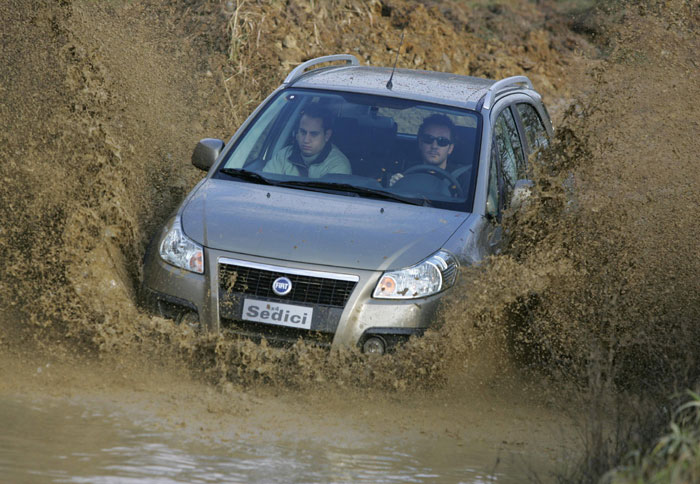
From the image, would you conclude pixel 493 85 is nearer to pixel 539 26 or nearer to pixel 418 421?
pixel 418 421

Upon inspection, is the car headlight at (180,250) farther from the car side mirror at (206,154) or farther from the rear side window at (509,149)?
the rear side window at (509,149)

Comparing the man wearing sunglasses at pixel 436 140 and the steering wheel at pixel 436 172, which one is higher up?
the man wearing sunglasses at pixel 436 140

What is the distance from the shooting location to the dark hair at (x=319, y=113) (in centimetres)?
660

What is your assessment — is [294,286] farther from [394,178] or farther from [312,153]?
[312,153]

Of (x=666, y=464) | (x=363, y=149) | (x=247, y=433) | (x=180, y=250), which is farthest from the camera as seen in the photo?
(x=363, y=149)

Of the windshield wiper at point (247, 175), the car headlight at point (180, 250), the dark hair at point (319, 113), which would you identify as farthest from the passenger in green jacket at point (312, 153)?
the car headlight at point (180, 250)

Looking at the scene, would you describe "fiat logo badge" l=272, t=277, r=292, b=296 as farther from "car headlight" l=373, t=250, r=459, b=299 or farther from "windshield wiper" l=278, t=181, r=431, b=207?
"windshield wiper" l=278, t=181, r=431, b=207

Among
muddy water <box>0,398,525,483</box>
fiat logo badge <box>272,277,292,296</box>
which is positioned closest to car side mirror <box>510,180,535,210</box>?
fiat logo badge <box>272,277,292,296</box>

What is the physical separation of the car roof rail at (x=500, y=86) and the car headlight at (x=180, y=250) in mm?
2286

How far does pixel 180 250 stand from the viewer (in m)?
5.46

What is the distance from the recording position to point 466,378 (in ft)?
17.6

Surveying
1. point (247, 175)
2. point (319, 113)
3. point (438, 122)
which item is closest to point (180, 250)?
point (247, 175)

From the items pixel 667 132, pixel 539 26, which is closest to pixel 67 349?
pixel 667 132

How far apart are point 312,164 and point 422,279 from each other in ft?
4.82
